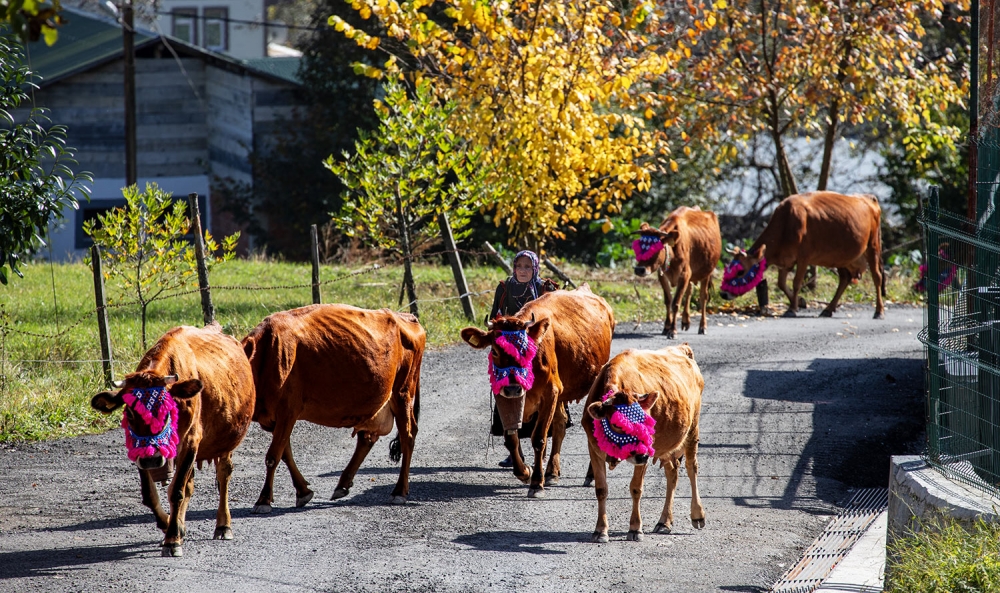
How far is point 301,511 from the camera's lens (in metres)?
8.25

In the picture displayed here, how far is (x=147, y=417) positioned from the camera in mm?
6406

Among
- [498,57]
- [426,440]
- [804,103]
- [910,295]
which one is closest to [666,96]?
[804,103]

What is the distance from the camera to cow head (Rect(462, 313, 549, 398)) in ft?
26.9

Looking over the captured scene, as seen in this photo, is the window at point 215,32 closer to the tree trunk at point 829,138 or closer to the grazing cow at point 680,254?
the tree trunk at point 829,138

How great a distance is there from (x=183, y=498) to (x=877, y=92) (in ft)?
51.9

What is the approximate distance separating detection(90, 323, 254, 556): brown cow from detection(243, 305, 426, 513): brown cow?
0.40m

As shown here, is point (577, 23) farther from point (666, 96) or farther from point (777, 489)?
point (777, 489)

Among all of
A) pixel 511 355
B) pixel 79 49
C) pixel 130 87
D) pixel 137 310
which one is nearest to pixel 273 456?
pixel 511 355

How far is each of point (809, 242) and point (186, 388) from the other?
42.4 feet

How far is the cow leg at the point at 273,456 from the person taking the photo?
800cm

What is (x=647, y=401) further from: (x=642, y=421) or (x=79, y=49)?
(x=79, y=49)

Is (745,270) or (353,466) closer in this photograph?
(353,466)

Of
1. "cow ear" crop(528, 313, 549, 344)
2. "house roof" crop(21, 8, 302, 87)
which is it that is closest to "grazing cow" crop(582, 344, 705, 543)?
"cow ear" crop(528, 313, 549, 344)

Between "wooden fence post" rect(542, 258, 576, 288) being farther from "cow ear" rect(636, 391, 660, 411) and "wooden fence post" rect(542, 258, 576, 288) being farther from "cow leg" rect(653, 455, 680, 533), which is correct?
"cow ear" rect(636, 391, 660, 411)
